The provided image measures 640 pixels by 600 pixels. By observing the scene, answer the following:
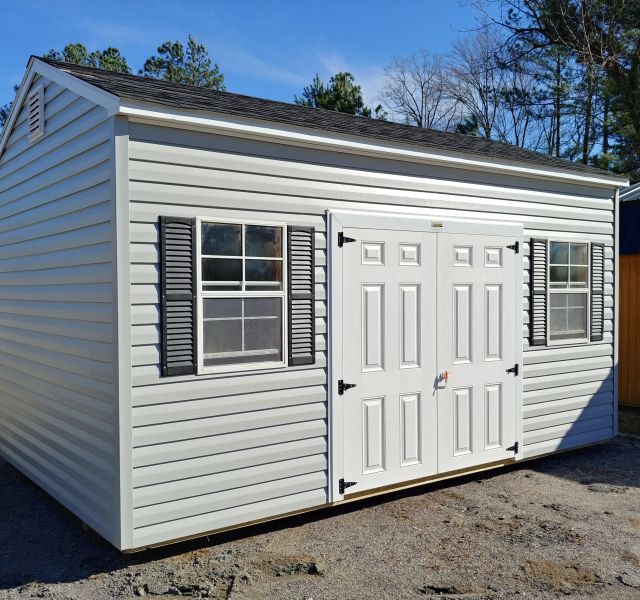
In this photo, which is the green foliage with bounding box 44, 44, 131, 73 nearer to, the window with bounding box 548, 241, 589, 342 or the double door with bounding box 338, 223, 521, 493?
the window with bounding box 548, 241, 589, 342

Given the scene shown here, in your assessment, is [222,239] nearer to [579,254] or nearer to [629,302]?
[579,254]

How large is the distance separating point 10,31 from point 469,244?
615 inches

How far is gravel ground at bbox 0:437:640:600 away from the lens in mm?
3881

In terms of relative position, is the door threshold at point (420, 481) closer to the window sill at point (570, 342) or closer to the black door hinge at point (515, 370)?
the black door hinge at point (515, 370)

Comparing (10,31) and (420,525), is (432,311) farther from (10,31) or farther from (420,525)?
(10,31)

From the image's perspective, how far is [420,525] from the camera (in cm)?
489

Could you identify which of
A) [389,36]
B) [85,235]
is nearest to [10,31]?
[389,36]

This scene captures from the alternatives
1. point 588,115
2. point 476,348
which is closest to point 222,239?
point 476,348

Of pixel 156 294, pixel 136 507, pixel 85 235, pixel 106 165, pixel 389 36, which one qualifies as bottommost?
pixel 136 507

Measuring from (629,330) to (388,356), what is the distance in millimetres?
5603

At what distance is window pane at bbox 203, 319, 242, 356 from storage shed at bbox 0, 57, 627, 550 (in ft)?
0.06

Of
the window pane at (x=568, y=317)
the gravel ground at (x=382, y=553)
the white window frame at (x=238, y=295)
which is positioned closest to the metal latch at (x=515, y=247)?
the window pane at (x=568, y=317)

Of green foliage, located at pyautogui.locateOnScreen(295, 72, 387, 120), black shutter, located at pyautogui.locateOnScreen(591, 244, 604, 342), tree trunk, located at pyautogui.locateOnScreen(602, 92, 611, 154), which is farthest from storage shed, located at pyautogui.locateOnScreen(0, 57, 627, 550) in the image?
green foliage, located at pyautogui.locateOnScreen(295, 72, 387, 120)

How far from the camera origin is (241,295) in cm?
457
